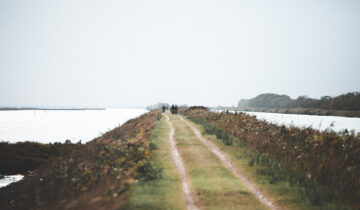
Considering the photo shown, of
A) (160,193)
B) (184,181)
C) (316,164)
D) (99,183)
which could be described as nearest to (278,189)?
(316,164)

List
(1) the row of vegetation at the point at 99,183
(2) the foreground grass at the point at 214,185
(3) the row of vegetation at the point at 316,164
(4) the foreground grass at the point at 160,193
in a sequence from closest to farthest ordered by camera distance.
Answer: (1) the row of vegetation at the point at 99,183, (4) the foreground grass at the point at 160,193, (2) the foreground grass at the point at 214,185, (3) the row of vegetation at the point at 316,164

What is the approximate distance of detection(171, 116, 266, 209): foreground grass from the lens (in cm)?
778

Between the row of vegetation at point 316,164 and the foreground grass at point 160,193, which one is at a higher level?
the row of vegetation at point 316,164

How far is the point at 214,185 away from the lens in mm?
9125

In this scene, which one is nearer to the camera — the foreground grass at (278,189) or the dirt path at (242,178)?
the foreground grass at (278,189)

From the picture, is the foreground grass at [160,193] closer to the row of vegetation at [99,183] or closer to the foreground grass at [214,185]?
the row of vegetation at [99,183]

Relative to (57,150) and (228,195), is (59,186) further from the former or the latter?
(57,150)

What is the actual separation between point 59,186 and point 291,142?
11.6 metres

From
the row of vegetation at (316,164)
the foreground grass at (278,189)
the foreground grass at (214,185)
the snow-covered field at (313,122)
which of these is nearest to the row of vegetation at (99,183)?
the foreground grass at (214,185)

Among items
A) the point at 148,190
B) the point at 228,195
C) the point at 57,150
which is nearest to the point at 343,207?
the point at 228,195

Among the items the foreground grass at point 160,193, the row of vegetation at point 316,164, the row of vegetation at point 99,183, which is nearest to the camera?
the row of vegetation at point 99,183

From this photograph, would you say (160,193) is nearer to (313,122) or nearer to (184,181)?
(184,181)

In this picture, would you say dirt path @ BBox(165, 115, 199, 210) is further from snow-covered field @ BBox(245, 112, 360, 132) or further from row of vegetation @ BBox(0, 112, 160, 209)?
snow-covered field @ BBox(245, 112, 360, 132)

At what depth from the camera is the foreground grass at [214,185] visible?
7776 millimetres
